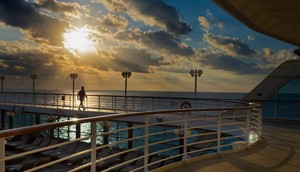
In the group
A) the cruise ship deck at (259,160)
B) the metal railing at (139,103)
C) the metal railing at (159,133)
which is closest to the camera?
the metal railing at (159,133)

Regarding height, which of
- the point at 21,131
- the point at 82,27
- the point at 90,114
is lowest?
the point at 90,114

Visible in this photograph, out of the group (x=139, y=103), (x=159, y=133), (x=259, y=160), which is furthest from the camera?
(x=139, y=103)

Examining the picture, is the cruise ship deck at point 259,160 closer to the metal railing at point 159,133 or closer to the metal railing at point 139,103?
the metal railing at point 159,133

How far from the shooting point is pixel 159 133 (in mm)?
4660

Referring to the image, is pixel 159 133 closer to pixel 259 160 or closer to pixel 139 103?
pixel 259 160

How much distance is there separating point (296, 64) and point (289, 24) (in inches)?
359

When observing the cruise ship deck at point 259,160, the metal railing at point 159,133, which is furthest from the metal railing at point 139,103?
the cruise ship deck at point 259,160

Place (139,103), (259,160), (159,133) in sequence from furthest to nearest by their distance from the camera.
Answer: (139,103)
(259,160)
(159,133)

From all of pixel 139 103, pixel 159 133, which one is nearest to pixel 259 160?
pixel 159 133

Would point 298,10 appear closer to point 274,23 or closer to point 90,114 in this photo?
point 274,23

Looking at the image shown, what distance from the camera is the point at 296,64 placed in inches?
605

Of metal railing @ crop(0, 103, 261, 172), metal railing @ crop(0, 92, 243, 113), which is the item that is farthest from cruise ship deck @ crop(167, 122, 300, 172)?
metal railing @ crop(0, 92, 243, 113)

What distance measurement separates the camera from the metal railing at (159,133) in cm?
298

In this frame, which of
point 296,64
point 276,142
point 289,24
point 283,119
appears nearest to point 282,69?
point 296,64
